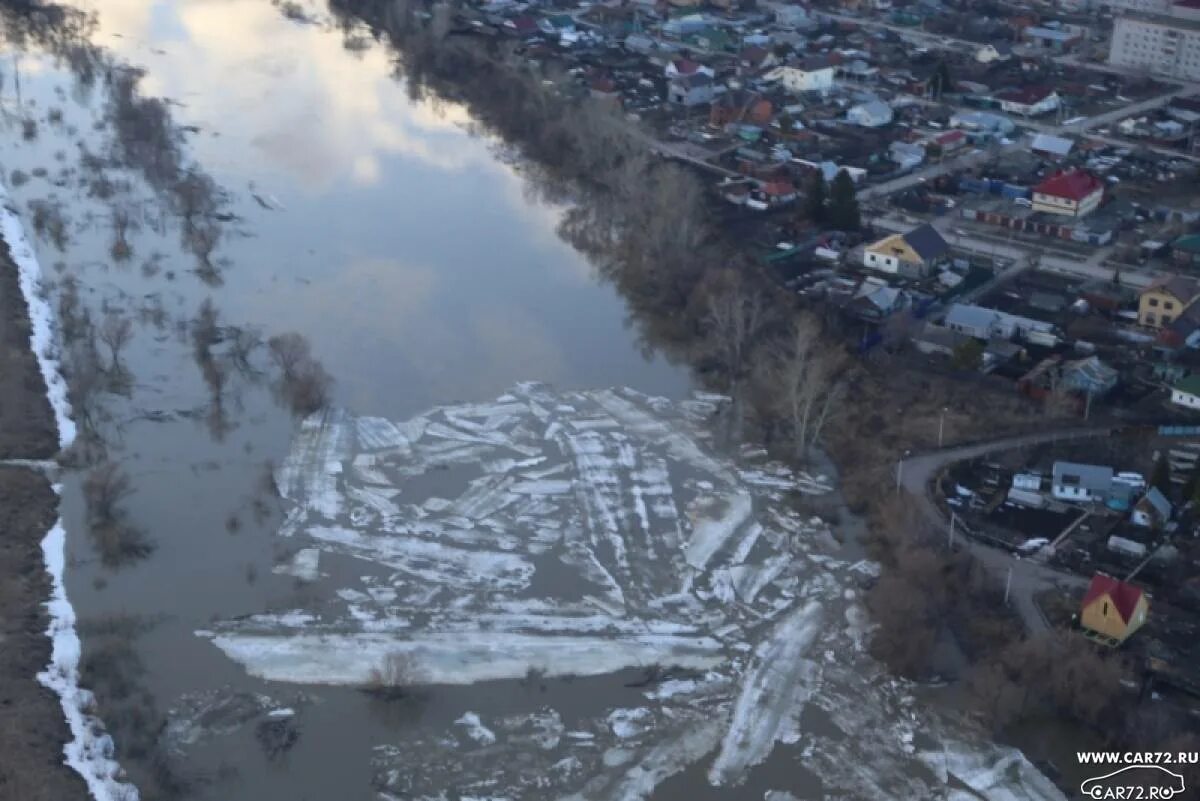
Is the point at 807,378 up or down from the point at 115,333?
up

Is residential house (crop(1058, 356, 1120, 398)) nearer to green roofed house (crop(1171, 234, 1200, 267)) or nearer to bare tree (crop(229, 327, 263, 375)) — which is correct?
green roofed house (crop(1171, 234, 1200, 267))

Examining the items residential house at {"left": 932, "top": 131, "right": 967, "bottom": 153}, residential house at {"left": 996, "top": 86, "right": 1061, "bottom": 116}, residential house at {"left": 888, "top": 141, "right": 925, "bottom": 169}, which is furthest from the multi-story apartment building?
residential house at {"left": 888, "top": 141, "right": 925, "bottom": 169}

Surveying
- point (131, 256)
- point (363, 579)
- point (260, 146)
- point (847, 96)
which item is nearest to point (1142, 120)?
point (847, 96)

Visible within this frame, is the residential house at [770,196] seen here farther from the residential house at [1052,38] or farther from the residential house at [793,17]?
the residential house at [1052,38]

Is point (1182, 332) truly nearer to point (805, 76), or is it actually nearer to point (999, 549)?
point (999, 549)

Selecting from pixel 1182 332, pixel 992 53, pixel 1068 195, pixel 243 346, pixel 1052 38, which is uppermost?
pixel 1052 38

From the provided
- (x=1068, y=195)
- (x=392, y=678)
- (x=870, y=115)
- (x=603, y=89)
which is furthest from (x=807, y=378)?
(x=603, y=89)
